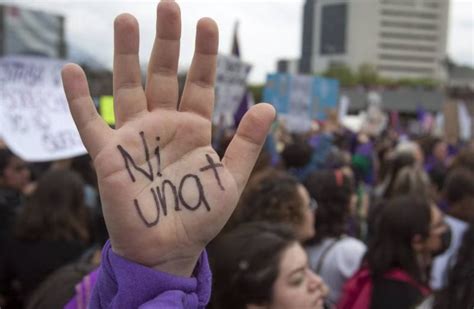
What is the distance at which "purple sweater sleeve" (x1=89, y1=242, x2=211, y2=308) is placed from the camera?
1077mm

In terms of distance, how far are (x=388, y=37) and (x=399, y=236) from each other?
4393 inches

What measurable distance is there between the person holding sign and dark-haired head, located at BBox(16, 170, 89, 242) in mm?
1855

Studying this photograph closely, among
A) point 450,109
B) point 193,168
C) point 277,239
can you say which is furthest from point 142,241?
point 450,109

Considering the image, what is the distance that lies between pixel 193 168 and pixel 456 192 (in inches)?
114

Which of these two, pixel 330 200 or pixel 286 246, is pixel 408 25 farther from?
pixel 286 246

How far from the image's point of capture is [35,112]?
13.1 ft

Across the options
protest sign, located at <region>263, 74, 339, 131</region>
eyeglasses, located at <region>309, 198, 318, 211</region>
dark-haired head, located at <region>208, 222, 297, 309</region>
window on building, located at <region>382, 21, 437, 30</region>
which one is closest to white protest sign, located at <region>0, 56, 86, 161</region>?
eyeglasses, located at <region>309, 198, 318, 211</region>

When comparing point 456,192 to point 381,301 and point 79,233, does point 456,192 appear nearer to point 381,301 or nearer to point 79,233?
point 381,301

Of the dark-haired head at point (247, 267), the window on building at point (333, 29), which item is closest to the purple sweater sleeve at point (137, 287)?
the dark-haired head at point (247, 267)

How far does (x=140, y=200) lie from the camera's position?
3.67 ft

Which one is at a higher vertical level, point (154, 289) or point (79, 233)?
point (154, 289)

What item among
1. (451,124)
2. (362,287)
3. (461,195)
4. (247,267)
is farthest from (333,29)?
(247,267)

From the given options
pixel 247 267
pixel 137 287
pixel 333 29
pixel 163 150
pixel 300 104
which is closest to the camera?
pixel 137 287

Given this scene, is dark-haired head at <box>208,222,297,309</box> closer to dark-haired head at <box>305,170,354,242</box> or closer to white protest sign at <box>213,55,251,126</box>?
dark-haired head at <box>305,170,354,242</box>
